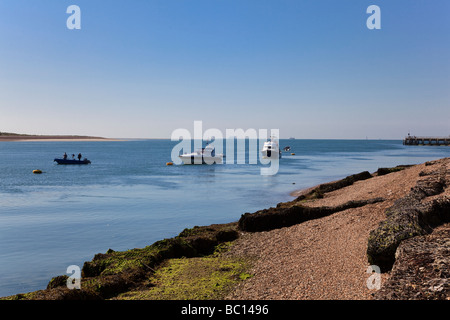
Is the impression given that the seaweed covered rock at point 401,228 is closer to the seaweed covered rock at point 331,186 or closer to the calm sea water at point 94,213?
the calm sea water at point 94,213

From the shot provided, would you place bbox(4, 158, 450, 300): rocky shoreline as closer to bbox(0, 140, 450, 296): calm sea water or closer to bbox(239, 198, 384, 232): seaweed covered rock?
bbox(239, 198, 384, 232): seaweed covered rock

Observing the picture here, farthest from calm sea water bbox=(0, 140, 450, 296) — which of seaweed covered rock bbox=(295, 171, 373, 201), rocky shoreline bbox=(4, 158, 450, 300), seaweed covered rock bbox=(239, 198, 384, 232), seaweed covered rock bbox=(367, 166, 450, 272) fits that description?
seaweed covered rock bbox=(367, 166, 450, 272)

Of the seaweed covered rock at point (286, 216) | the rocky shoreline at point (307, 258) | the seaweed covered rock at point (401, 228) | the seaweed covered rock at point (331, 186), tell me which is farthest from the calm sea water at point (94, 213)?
the seaweed covered rock at point (401, 228)

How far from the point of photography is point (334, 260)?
10766 mm

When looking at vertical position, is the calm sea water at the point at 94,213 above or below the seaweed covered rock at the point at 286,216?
below

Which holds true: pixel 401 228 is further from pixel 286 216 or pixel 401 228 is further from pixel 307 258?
pixel 286 216

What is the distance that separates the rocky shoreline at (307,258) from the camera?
735cm

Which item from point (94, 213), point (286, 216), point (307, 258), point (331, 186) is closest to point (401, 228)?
point (307, 258)

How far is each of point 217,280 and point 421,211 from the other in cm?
663

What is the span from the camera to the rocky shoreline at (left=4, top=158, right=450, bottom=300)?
7352 millimetres

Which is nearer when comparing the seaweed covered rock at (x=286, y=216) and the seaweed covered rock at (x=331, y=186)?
the seaweed covered rock at (x=286, y=216)
